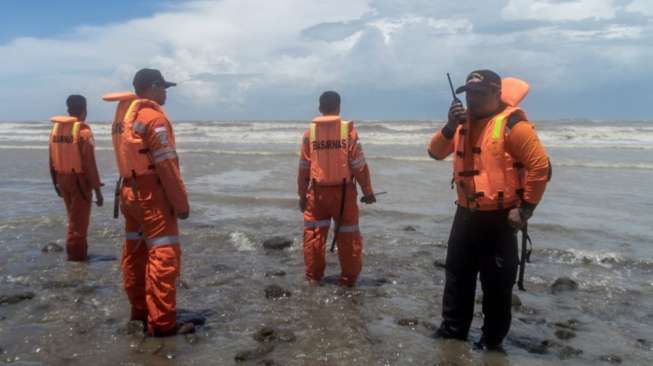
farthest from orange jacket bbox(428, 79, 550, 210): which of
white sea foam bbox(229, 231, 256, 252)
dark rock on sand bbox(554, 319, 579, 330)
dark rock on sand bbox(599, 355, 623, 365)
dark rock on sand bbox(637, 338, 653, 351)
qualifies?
white sea foam bbox(229, 231, 256, 252)

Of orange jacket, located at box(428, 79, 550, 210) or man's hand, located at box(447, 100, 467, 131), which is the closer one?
orange jacket, located at box(428, 79, 550, 210)

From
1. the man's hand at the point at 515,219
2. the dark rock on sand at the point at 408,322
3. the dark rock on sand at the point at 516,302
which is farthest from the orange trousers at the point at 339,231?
the man's hand at the point at 515,219

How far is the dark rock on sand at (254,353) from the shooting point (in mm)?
4664

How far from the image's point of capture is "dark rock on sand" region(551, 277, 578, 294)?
682cm

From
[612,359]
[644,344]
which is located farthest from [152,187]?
[644,344]

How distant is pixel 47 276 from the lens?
7.05 m

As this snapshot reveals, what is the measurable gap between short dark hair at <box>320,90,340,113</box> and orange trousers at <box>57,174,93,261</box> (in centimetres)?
351

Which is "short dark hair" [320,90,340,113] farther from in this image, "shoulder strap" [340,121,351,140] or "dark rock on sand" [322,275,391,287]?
"dark rock on sand" [322,275,391,287]

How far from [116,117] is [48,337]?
2062 millimetres

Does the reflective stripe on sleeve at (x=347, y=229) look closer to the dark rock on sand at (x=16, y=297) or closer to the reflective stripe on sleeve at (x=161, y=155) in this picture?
the reflective stripe on sleeve at (x=161, y=155)

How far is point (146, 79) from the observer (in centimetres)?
500

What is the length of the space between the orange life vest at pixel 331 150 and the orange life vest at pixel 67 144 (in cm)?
333

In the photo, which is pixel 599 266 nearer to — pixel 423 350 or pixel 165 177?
pixel 423 350

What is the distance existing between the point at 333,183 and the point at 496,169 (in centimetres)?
231
